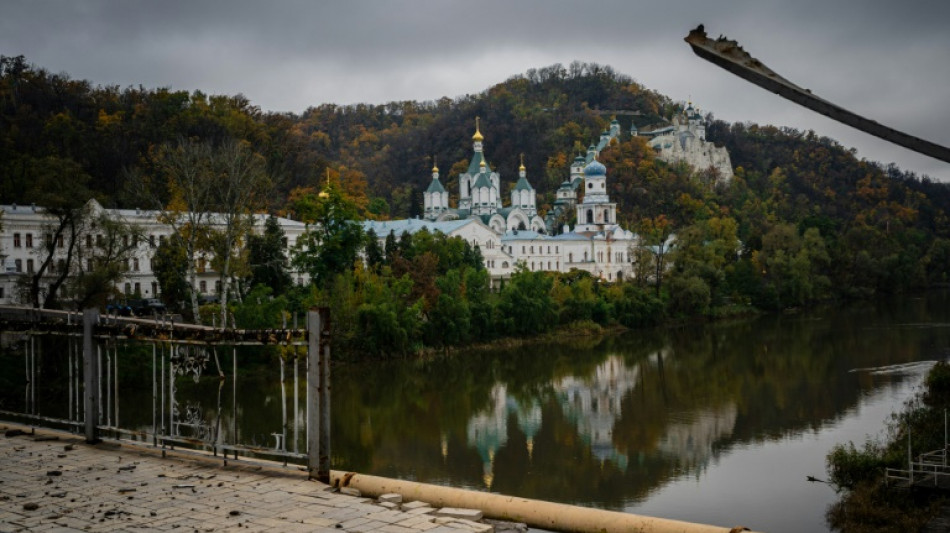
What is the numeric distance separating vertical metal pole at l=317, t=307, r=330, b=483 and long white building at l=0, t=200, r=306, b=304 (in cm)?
2202

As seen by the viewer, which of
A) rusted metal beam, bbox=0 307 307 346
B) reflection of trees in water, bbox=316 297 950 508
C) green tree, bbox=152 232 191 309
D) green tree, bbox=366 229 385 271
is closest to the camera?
rusted metal beam, bbox=0 307 307 346

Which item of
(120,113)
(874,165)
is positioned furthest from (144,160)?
(874,165)

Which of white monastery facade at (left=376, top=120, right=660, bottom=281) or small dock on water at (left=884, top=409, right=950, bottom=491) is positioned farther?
white monastery facade at (left=376, top=120, right=660, bottom=281)

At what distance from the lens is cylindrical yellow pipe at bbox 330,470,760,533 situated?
6582 millimetres

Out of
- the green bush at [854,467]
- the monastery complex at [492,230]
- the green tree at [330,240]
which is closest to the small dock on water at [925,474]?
the green bush at [854,467]

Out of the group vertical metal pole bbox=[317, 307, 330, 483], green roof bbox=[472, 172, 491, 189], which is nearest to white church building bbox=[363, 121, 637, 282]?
green roof bbox=[472, 172, 491, 189]

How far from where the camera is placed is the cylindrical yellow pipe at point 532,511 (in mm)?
6582

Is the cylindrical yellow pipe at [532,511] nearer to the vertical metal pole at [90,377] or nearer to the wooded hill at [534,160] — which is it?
the vertical metal pole at [90,377]

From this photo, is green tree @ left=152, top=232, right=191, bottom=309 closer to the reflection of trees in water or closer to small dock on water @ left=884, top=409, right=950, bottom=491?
the reflection of trees in water

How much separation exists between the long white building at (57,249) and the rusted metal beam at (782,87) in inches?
988

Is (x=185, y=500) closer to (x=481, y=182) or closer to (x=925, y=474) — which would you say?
(x=925, y=474)

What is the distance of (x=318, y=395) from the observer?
8.03 m

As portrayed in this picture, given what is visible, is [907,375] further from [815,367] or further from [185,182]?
[185,182]

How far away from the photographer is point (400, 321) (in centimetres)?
3222
